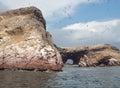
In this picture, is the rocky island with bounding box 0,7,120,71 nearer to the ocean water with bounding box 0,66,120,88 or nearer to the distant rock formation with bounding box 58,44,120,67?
the ocean water with bounding box 0,66,120,88

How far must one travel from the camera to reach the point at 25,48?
8275cm

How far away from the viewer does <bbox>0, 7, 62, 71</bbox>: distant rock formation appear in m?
79.7

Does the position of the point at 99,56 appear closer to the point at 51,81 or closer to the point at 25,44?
the point at 25,44

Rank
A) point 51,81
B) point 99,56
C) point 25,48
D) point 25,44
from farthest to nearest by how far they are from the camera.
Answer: point 99,56 < point 25,44 < point 25,48 < point 51,81

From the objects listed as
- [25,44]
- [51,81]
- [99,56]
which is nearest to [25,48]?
[25,44]

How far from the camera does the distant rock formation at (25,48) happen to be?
79.7 m

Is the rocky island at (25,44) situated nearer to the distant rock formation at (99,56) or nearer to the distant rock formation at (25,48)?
the distant rock formation at (25,48)

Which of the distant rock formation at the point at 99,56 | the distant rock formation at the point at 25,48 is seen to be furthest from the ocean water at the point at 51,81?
the distant rock formation at the point at 99,56

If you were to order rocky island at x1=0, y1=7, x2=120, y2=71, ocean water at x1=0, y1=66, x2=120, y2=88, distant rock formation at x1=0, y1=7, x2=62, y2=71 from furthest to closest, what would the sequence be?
rocky island at x1=0, y1=7, x2=120, y2=71 → distant rock formation at x1=0, y1=7, x2=62, y2=71 → ocean water at x1=0, y1=66, x2=120, y2=88

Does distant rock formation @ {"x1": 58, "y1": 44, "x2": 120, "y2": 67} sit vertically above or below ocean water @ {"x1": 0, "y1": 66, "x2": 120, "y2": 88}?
above

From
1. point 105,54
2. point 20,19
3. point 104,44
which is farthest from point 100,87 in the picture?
point 104,44

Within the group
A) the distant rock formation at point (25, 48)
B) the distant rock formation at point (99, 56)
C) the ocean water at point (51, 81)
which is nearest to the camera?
the ocean water at point (51, 81)

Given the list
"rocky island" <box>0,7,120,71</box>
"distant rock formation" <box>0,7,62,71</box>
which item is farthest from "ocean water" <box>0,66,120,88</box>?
"rocky island" <box>0,7,120,71</box>

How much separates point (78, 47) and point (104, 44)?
1686 cm
